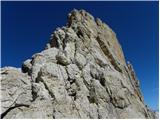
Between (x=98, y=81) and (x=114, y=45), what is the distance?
1803 cm

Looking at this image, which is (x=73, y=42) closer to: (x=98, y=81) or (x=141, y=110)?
(x=98, y=81)

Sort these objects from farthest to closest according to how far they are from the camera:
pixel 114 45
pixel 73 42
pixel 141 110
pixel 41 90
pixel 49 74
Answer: pixel 114 45 < pixel 73 42 < pixel 141 110 < pixel 49 74 < pixel 41 90

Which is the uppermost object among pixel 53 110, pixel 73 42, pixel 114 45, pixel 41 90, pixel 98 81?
pixel 114 45

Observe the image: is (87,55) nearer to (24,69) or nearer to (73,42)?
(73,42)

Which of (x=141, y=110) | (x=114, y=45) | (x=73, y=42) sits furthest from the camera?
(x=114, y=45)

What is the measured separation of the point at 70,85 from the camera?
122ft

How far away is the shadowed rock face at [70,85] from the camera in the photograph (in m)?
32.6

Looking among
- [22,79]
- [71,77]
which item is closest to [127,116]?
[71,77]

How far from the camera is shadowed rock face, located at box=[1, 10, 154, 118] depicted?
3262 centimetres

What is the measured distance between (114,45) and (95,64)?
539 inches

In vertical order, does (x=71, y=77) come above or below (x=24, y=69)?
below

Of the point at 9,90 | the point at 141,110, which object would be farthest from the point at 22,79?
the point at 141,110

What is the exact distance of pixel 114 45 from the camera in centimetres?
5466

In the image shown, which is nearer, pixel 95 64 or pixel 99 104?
pixel 99 104
